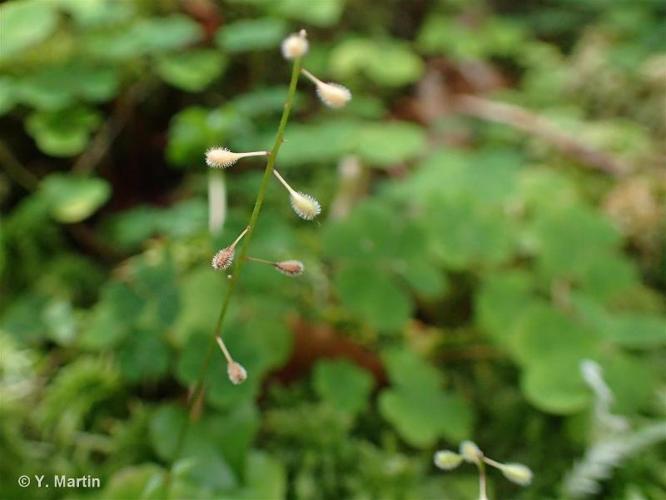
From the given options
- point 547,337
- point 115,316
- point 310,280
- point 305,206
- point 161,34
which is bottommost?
point 310,280

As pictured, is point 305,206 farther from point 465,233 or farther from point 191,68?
point 191,68

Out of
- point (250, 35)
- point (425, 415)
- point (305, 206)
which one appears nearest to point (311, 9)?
point (250, 35)

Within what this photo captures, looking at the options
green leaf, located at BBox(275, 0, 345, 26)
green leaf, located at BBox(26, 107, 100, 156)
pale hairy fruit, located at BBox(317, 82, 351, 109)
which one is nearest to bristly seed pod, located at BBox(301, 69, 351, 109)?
pale hairy fruit, located at BBox(317, 82, 351, 109)

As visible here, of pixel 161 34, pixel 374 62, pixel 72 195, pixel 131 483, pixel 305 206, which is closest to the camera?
pixel 305 206

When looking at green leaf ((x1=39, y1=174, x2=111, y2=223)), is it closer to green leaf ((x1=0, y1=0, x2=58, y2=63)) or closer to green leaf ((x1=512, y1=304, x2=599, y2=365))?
green leaf ((x1=0, y1=0, x2=58, y2=63))

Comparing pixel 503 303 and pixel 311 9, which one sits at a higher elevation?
pixel 311 9

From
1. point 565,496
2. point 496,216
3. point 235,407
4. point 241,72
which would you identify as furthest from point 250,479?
point 241,72
